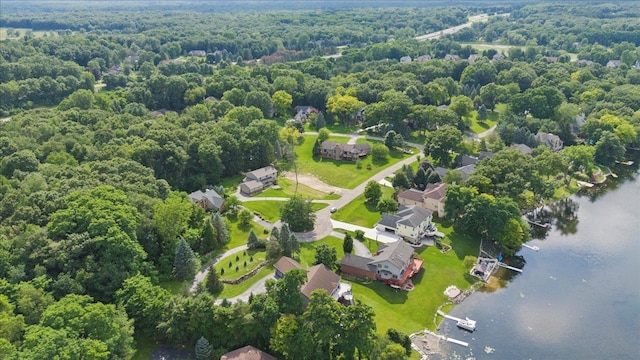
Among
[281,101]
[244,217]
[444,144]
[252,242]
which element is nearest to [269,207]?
[244,217]

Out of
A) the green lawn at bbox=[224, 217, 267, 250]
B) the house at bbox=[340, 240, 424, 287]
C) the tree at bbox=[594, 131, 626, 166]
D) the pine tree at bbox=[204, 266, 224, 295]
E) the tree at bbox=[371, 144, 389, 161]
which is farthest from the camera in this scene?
the tree at bbox=[371, 144, 389, 161]

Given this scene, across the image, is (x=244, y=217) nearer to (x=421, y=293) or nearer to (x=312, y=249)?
(x=312, y=249)

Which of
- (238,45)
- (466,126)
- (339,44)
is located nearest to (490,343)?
(466,126)

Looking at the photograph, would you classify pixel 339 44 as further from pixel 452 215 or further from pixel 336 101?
pixel 452 215

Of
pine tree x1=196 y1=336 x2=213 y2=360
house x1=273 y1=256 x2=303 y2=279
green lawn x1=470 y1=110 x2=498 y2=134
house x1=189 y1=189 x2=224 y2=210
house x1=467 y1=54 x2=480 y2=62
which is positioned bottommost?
green lawn x1=470 y1=110 x2=498 y2=134

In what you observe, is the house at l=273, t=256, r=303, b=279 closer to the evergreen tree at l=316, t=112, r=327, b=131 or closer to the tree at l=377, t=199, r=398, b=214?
the tree at l=377, t=199, r=398, b=214

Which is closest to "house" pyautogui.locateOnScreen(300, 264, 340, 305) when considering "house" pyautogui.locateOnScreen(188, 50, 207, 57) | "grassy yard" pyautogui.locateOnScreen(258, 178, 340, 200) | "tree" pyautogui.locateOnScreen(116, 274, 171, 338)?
"tree" pyautogui.locateOnScreen(116, 274, 171, 338)
